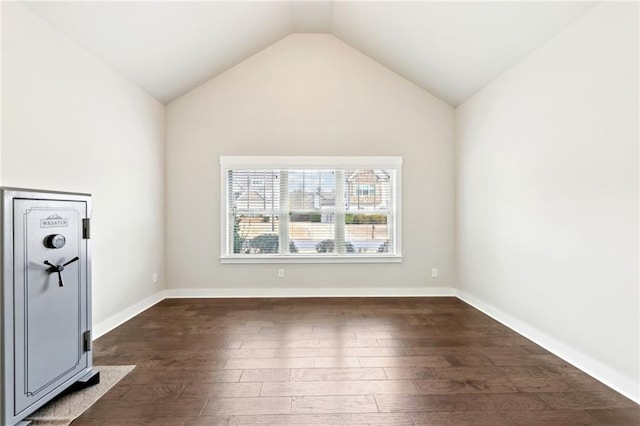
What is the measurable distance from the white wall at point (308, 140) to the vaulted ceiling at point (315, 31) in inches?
9.0

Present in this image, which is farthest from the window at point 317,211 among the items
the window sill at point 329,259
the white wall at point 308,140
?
the white wall at point 308,140

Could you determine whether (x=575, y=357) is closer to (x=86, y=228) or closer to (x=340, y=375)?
(x=340, y=375)

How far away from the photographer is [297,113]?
478cm

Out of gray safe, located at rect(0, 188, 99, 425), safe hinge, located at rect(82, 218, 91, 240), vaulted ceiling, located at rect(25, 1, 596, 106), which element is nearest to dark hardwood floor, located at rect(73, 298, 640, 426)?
gray safe, located at rect(0, 188, 99, 425)

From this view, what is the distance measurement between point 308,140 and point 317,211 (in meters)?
1.04

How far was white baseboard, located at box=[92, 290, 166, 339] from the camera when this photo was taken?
3.34 metres

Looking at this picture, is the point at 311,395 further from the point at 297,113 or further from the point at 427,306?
the point at 297,113

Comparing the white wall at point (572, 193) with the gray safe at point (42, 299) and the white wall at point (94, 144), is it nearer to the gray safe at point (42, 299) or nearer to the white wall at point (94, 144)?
the gray safe at point (42, 299)

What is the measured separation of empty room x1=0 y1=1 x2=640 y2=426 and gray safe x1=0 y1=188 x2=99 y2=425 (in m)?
0.01

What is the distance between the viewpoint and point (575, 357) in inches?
106

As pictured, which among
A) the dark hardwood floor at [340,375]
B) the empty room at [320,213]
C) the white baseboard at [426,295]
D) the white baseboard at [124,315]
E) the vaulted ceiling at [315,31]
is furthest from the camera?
the white baseboard at [124,315]

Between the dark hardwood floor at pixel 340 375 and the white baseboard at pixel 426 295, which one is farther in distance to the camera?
the white baseboard at pixel 426 295

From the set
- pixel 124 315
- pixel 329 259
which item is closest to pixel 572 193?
pixel 329 259

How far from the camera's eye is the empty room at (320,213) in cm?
217
